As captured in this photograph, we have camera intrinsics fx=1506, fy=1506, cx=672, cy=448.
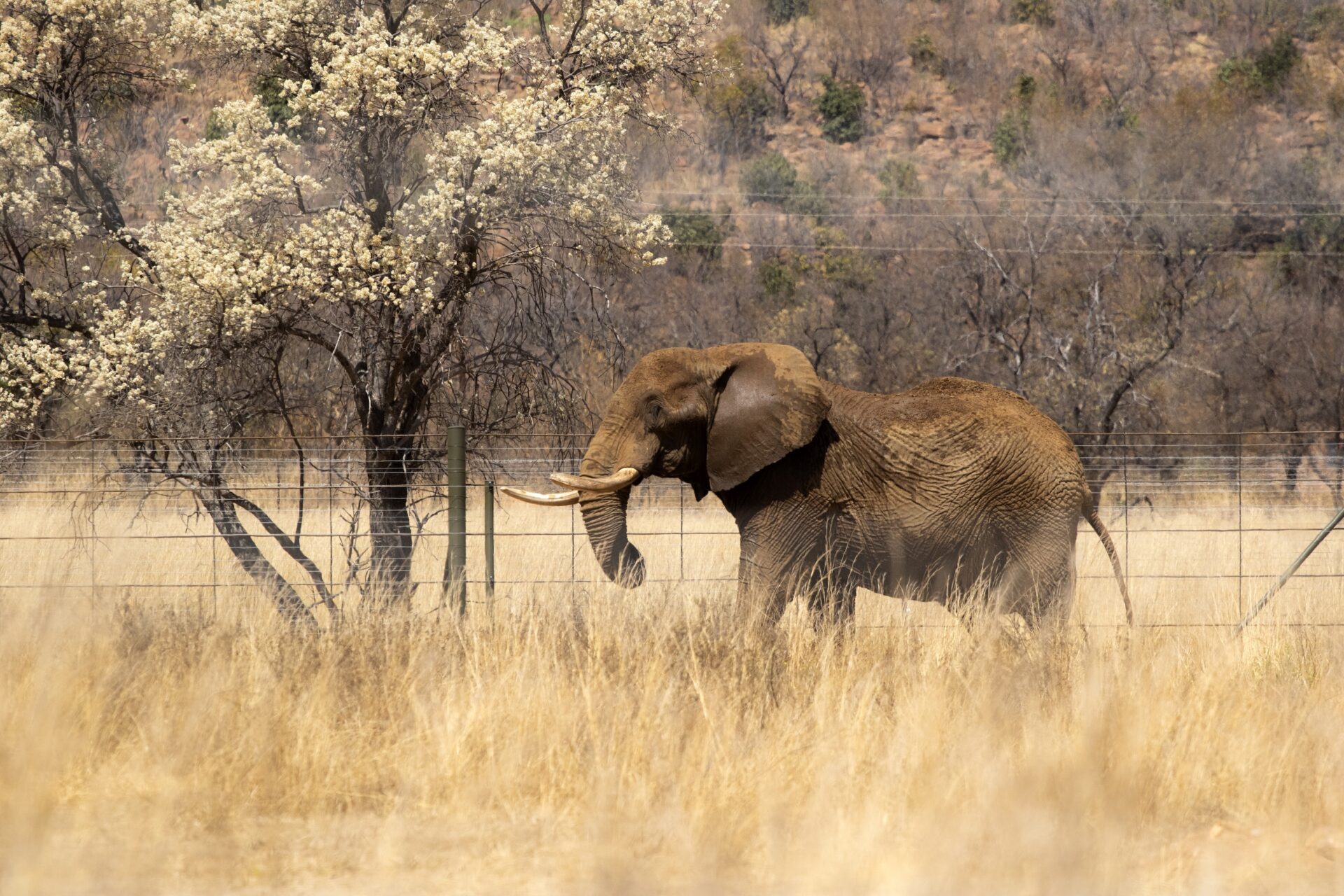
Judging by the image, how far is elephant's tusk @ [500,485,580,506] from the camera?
7664mm

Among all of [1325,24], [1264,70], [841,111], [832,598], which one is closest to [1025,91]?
[841,111]

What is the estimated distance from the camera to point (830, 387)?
8500 millimetres

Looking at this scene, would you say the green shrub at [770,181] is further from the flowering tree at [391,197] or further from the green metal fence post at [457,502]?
the green metal fence post at [457,502]

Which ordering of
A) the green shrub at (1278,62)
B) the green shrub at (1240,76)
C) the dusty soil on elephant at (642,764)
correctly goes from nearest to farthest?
the dusty soil on elephant at (642,764) < the green shrub at (1240,76) < the green shrub at (1278,62)

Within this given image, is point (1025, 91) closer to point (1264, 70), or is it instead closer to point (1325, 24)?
point (1264, 70)

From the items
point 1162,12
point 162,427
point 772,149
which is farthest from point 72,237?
point 1162,12

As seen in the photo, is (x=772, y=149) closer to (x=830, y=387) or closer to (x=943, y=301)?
(x=943, y=301)

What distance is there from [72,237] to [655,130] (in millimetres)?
4251

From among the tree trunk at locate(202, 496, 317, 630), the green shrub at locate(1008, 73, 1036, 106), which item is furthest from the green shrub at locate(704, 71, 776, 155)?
the tree trunk at locate(202, 496, 317, 630)

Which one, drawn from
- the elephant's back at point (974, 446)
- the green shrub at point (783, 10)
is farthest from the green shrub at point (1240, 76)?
the elephant's back at point (974, 446)

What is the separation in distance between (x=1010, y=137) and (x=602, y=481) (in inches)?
1505

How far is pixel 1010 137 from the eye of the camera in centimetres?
4359

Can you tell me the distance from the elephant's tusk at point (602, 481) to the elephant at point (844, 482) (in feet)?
0.05

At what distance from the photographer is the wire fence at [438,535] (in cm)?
894
